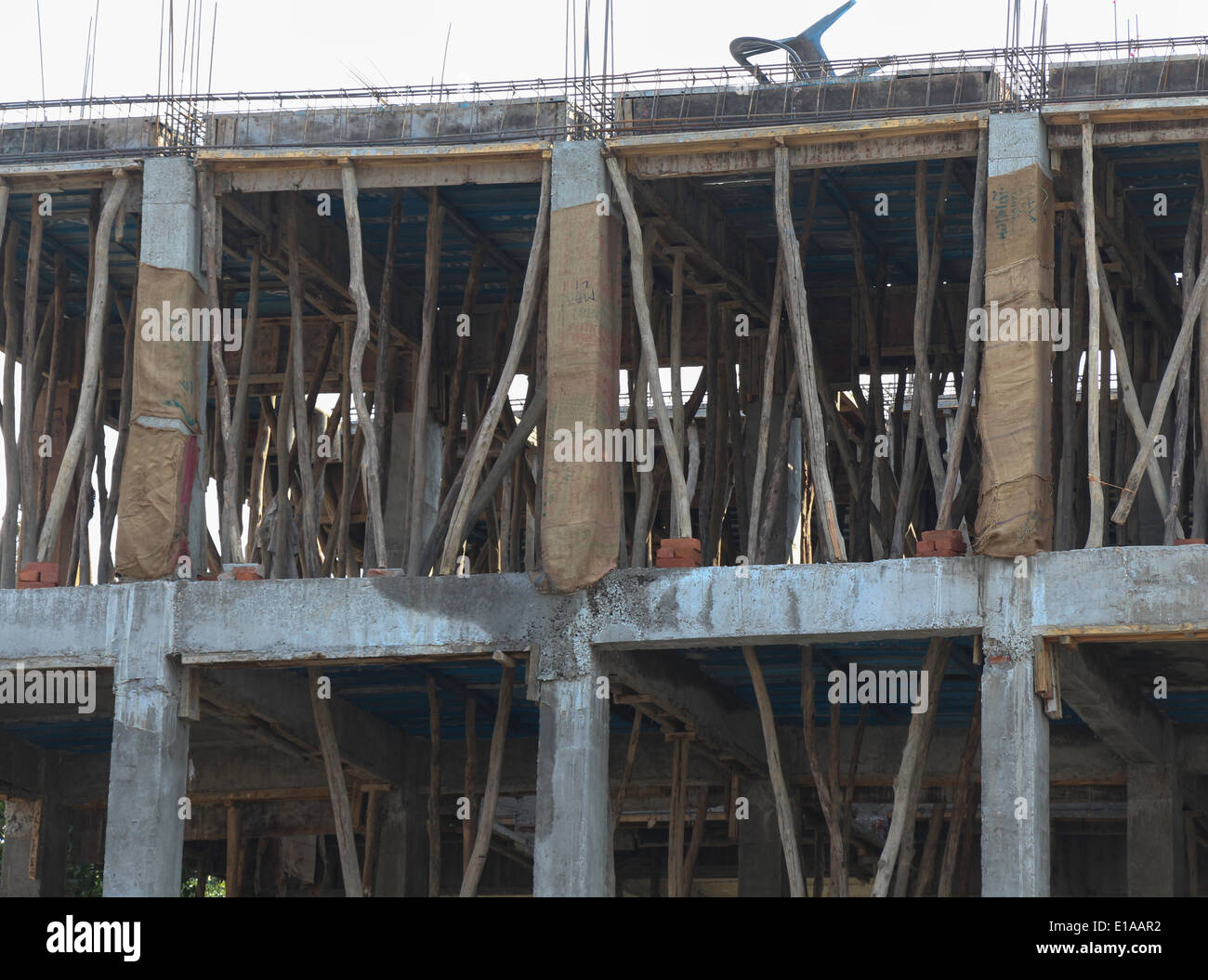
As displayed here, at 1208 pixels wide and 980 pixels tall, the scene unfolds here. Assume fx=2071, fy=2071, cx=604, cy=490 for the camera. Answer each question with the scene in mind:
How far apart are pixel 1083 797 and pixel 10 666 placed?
1342 cm

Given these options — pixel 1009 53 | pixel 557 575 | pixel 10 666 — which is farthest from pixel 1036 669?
pixel 10 666

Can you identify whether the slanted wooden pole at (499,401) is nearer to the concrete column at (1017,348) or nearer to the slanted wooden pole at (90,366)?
the slanted wooden pole at (90,366)

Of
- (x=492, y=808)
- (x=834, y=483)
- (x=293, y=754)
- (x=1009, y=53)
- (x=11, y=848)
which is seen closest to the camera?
(x=1009, y=53)

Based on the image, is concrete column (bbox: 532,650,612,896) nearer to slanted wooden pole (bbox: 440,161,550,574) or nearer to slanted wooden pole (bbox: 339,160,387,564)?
slanted wooden pole (bbox: 440,161,550,574)

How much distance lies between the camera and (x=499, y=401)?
799 inches

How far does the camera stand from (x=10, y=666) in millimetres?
20391

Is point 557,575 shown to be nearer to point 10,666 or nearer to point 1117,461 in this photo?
point 10,666

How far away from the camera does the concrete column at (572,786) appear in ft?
62.5

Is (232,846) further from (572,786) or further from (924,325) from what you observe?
(924,325)

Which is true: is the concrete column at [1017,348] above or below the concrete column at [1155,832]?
above

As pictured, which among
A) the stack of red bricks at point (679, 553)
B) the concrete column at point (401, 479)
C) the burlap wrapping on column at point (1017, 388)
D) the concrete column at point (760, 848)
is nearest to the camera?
the burlap wrapping on column at point (1017, 388)

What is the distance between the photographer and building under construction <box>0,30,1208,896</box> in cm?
1920

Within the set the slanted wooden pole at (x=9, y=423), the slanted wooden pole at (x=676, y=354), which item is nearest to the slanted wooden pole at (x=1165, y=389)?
the slanted wooden pole at (x=676, y=354)

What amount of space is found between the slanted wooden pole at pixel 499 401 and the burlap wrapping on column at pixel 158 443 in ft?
8.84
